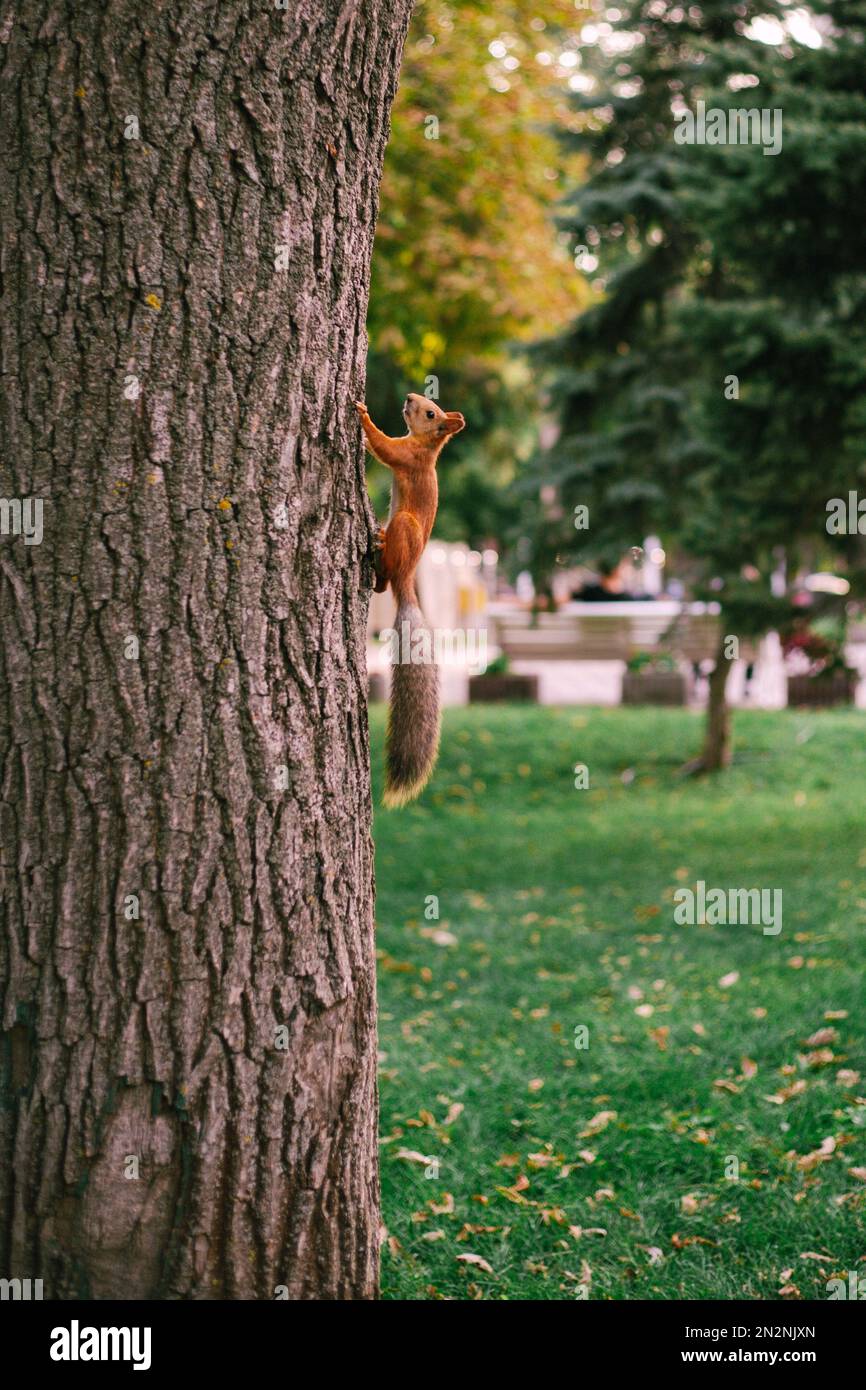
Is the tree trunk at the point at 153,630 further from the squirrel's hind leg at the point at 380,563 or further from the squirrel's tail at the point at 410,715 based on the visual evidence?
the squirrel's tail at the point at 410,715

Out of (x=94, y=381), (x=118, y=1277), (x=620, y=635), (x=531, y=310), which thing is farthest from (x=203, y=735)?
(x=620, y=635)

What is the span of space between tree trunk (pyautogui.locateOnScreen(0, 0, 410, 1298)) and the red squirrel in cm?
48

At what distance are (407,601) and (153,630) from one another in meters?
0.76

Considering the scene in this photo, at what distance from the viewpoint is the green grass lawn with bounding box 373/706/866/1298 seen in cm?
358

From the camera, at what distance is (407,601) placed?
3.09 meters

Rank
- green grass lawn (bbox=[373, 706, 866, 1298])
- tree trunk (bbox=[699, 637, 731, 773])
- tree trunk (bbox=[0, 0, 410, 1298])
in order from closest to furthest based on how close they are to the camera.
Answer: tree trunk (bbox=[0, 0, 410, 1298]), green grass lawn (bbox=[373, 706, 866, 1298]), tree trunk (bbox=[699, 637, 731, 773])

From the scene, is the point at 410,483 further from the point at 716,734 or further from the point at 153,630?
the point at 716,734

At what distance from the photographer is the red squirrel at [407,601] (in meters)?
3.08

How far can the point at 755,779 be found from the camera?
11906mm

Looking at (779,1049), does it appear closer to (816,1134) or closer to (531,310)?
(816,1134)

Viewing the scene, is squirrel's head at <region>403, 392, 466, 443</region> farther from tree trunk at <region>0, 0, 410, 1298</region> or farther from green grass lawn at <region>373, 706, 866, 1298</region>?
green grass lawn at <region>373, 706, 866, 1298</region>

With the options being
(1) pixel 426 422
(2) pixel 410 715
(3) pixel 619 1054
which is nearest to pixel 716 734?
(3) pixel 619 1054

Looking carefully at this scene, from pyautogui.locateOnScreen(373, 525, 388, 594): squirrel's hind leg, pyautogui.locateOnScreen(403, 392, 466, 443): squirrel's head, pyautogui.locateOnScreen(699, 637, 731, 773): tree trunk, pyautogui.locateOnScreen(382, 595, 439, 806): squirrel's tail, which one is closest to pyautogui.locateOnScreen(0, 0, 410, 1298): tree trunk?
pyautogui.locateOnScreen(373, 525, 388, 594): squirrel's hind leg

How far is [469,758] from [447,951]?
19.8 ft
